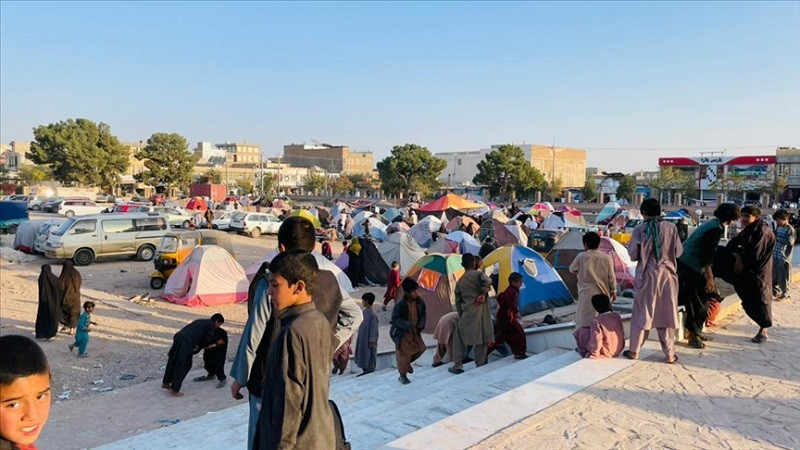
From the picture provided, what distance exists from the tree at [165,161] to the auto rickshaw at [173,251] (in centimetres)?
4554

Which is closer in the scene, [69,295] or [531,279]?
[69,295]

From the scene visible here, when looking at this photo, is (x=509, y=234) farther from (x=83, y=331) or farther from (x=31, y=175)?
(x=31, y=175)

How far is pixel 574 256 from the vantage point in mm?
13297

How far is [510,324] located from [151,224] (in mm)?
15399

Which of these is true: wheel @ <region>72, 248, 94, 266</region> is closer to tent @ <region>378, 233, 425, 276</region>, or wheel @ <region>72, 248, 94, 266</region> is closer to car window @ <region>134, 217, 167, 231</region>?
car window @ <region>134, 217, 167, 231</region>

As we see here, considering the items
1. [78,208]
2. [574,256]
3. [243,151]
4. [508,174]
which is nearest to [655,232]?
[574,256]

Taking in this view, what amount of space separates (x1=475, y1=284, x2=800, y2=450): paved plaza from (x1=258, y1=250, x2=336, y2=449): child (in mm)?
1677

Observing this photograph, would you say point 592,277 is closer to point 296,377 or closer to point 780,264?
point 296,377

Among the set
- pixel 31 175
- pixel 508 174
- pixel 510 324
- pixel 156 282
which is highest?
pixel 508 174

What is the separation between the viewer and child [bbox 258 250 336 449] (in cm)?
243

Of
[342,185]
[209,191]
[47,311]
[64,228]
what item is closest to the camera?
[47,311]

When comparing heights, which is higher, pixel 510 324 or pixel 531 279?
pixel 510 324

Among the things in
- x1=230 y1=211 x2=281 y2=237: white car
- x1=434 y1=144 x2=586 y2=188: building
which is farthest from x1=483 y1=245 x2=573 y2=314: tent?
x1=434 y1=144 x2=586 y2=188: building

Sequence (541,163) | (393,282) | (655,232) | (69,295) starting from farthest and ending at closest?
(541,163) < (393,282) < (69,295) < (655,232)
